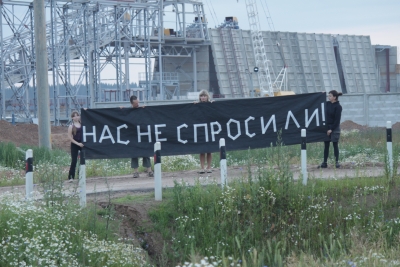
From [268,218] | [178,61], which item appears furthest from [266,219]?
[178,61]

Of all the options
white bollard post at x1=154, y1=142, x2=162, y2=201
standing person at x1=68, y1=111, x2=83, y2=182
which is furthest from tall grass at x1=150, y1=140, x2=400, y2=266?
standing person at x1=68, y1=111, x2=83, y2=182

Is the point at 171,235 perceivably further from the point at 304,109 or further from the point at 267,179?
the point at 304,109

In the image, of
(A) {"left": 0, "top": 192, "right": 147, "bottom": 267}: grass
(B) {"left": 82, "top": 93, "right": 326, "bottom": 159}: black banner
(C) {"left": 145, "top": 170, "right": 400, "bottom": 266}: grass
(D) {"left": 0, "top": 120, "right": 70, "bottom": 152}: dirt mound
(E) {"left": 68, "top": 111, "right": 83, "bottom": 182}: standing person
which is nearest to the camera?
(A) {"left": 0, "top": 192, "right": 147, "bottom": 267}: grass

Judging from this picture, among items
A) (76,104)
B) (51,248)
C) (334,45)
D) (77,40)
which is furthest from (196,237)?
(334,45)

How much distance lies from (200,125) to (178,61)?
56600mm

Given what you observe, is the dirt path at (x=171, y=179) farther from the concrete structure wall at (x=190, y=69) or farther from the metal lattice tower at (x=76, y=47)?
the concrete structure wall at (x=190, y=69)

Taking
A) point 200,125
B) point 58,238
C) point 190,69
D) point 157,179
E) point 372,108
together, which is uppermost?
point 190,69

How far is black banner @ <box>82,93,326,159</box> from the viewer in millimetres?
15602

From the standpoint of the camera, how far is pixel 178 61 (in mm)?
72188

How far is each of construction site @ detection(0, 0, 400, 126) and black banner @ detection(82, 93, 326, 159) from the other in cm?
1940

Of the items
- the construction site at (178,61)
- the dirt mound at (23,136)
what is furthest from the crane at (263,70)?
the dirt mound at (23,136)

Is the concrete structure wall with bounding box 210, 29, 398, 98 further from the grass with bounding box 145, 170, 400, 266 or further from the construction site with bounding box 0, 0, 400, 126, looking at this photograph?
the grass with bounding box 145, 170, 400, 266

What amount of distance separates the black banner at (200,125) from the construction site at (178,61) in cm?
1940

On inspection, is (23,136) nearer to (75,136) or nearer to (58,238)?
(75,136)
